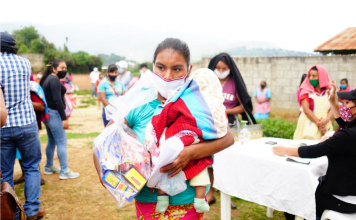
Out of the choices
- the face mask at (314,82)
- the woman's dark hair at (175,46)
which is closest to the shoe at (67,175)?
the woman's dark hair at (175,46)

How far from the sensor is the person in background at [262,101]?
10.3 m

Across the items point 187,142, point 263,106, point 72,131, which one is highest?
point 187,142

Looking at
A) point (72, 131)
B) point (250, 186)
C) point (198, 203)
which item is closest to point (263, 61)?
point (72, 131)

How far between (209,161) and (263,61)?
10.2m

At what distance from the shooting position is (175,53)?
5.68ft

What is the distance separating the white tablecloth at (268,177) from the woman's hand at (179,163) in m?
1.68

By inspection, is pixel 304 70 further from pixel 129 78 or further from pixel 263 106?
pixel 129 78

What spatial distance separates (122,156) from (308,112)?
12.3ft

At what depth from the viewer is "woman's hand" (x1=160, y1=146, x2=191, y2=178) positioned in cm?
151

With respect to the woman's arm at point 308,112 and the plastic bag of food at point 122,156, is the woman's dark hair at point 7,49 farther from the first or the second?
the woman's arm at point 308,112

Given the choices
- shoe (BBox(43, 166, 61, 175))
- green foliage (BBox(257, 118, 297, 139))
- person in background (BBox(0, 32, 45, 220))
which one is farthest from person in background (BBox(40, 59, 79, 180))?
green foliage (BBox(257, 118, 297, 139))

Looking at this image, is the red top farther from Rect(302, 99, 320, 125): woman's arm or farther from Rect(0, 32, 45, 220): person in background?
Rect(0, 32, 45, 220): person in background

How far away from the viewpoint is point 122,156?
1.63m

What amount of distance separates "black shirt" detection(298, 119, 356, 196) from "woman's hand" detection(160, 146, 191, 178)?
1716 millimetres
